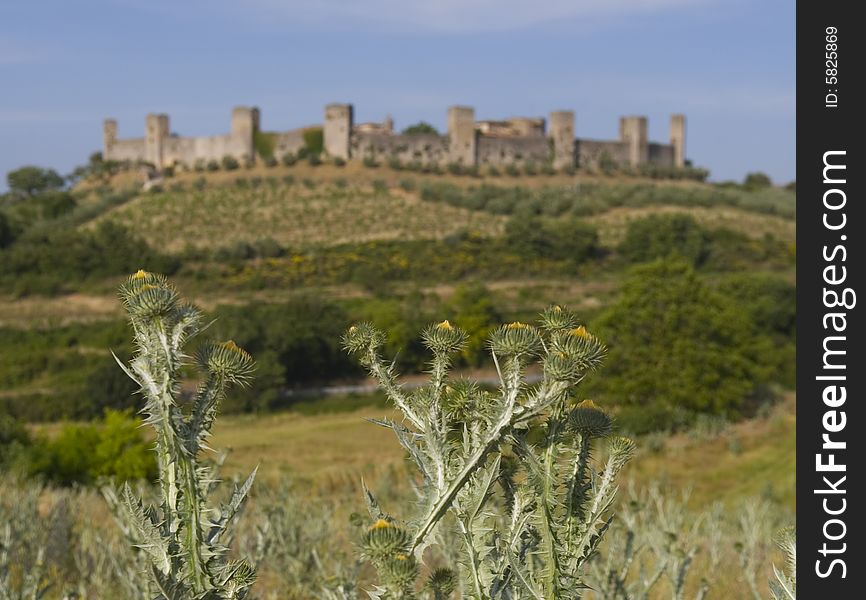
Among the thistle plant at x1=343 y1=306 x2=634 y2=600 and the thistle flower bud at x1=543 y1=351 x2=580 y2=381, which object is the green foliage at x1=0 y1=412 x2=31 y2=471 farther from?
the thistle flower bud at x1=543 y1=351 x2=580 y2=381

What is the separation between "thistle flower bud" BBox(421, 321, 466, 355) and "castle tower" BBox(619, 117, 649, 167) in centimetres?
6753

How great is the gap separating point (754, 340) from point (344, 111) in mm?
38870

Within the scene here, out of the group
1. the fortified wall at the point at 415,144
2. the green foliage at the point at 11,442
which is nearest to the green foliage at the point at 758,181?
the fortified wall at the point at 415,144

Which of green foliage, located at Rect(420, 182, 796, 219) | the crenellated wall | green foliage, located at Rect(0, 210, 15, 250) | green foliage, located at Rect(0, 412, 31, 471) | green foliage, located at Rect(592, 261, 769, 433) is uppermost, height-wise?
the crenellated wall

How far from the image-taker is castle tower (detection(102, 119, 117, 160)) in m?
70.4

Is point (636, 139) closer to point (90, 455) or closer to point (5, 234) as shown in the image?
point (5, 234)

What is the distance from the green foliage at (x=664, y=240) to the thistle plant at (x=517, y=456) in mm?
41435

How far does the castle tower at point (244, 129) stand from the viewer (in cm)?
6247

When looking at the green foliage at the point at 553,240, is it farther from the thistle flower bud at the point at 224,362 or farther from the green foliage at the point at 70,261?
the thistle flower bud at the point at 224,362

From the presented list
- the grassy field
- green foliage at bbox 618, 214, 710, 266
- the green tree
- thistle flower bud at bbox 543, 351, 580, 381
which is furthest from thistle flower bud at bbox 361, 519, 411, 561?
green foliage at bbox 618, 214, 710, 266

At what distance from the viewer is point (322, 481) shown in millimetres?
17922

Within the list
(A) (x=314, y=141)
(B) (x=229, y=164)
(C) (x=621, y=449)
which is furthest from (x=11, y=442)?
(A) (x=314, y=141)
